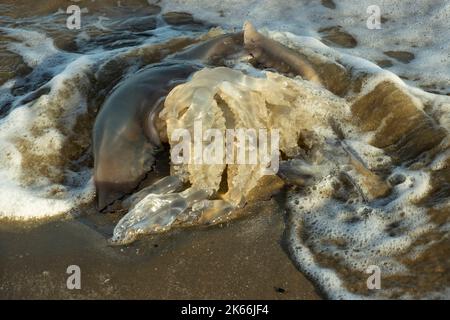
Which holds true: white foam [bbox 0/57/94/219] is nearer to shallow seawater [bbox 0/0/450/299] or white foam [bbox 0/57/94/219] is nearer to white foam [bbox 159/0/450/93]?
shallow seawater [bbox 0/0/450/299]

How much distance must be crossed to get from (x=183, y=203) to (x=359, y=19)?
132 inches

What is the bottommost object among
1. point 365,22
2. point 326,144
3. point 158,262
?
point 158,262

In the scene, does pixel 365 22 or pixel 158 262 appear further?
pixel 365 22

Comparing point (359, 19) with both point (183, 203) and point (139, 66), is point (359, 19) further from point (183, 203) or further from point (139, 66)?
point (183, 203)

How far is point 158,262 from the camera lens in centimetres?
254

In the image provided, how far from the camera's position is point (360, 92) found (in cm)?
373

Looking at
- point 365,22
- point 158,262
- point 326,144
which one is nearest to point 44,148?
point 158,262

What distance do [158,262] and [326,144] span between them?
1.32 metres

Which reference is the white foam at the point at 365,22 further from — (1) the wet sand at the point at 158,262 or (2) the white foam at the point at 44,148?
(1) the wet sand at the point at 158,262

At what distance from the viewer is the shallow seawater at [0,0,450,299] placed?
2.52 meters

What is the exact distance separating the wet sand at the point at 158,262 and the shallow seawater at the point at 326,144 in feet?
0.41

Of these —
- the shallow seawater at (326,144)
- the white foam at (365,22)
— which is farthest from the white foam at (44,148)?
Result: the white foam at (365,22)

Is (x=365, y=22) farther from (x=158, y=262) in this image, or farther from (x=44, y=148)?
(x=158, y=262)
